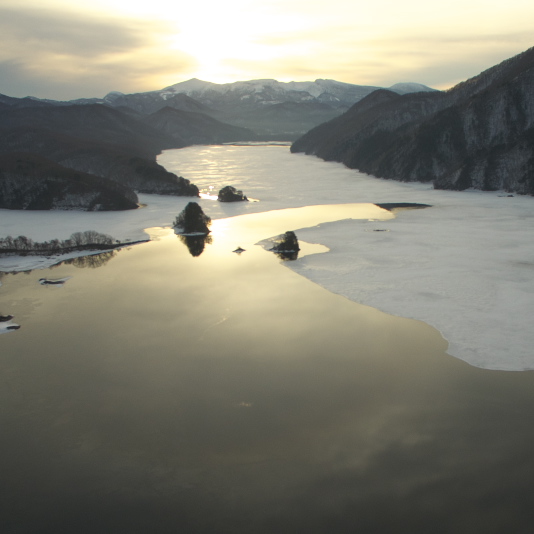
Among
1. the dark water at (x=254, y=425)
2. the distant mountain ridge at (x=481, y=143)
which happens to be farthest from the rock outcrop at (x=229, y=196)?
the dark water at (x=254, y=425)

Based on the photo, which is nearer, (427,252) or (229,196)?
(427,252)

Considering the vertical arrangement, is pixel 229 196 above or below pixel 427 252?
above

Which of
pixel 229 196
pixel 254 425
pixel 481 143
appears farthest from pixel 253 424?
pixel 481 143

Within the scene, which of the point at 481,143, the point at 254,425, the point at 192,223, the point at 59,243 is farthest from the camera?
the point at 481,143

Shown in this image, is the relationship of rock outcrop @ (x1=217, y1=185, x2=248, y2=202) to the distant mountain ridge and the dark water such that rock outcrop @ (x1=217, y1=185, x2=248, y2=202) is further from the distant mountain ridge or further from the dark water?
the dark water

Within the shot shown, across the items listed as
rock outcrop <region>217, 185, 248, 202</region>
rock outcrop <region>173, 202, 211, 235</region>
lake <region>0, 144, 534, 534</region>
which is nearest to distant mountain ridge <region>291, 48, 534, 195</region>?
rock outcrop <region>217, 185, 248, 202</region>

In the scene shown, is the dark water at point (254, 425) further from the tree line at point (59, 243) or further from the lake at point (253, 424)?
the tree line at point (59, 243)

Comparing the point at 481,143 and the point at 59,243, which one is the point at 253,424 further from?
the point at 481,143

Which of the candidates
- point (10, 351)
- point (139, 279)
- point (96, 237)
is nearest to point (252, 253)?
point (139, 279)
